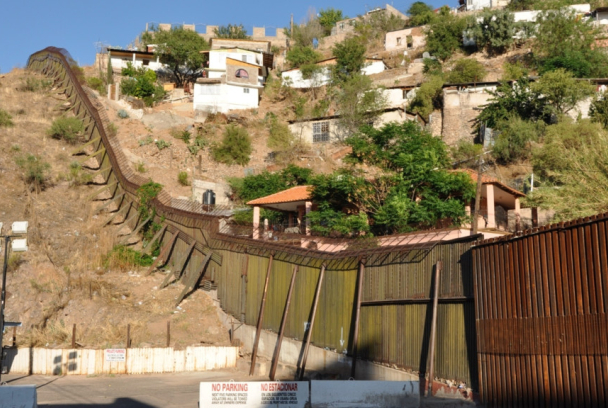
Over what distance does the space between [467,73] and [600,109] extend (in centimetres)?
1267

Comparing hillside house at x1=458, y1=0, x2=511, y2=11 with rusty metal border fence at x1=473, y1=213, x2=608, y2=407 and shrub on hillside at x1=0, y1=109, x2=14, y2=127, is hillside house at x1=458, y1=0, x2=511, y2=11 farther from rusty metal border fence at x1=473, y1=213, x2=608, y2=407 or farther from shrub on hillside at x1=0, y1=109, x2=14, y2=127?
rusty metal border fence at x1=473, y1=213, x2=608, y2=407

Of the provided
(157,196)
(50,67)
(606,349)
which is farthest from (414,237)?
(50,67)

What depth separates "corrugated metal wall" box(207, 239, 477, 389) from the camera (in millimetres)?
17609

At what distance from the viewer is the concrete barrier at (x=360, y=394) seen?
14.1m

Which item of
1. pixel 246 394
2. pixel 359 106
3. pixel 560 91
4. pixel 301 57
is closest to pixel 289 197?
pixel 359 106

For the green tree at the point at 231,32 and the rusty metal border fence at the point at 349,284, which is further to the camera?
the green tree at the point at 231,32

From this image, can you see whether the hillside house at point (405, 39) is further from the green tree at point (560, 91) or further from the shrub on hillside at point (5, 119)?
the shrub on hillside at point (5, 119)

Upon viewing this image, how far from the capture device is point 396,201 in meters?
27.7

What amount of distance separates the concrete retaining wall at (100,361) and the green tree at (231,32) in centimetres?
6381

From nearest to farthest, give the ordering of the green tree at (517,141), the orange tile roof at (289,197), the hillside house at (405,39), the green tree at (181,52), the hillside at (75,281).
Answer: the hillside at (75,281) → the orange tile roof at (289,197) → the green tree at (517,141) → the green tree at (181,52) → the hillside house at (405,39)

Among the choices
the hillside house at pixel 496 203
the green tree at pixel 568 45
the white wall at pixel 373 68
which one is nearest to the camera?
the hillside house at pixel 496 203

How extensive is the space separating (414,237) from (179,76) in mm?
50747

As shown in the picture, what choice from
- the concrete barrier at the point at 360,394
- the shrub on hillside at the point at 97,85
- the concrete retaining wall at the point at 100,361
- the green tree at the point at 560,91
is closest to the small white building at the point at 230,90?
the shrub on hillside at the point at 97,85

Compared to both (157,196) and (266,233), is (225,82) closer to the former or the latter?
(157,196)
